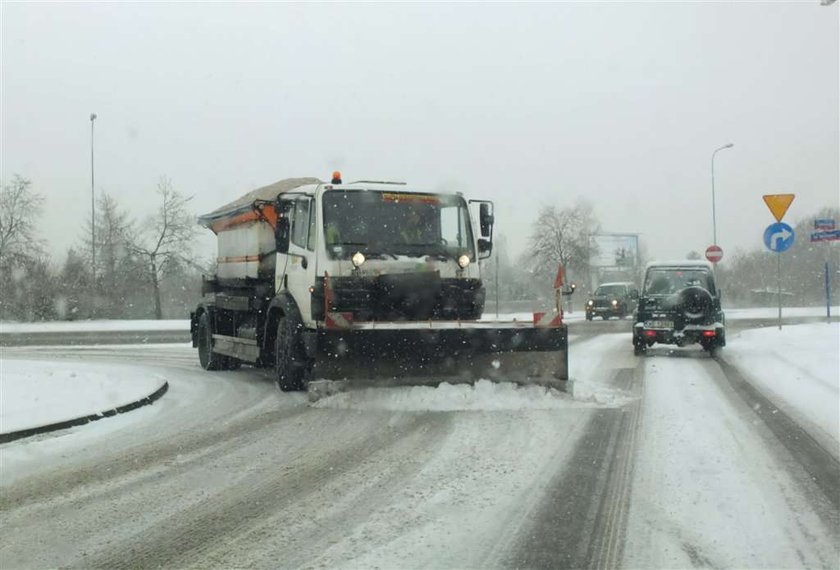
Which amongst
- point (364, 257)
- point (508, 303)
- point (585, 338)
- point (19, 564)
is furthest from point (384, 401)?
point (508, 303)

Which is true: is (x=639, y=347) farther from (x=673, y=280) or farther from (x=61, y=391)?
(x=61, y=391)

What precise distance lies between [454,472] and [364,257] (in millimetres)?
4827

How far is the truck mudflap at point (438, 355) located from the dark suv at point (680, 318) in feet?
23.6

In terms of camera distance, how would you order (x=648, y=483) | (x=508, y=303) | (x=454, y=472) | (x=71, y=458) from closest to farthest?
1. (x=648, y=483)
2. (x=454, y=472)
3. (x=71, y=458)
4. (x=508, y=303)

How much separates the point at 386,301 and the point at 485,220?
6.43ft

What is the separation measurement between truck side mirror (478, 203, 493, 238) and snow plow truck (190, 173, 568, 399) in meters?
0.01

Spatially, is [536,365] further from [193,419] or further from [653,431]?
[193,419]

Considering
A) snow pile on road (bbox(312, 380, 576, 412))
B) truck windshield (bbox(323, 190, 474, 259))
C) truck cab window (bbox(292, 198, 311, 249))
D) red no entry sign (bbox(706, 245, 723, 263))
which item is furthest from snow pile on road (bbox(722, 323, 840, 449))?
red no entry sign (bbox(706, 245, 723, 263))

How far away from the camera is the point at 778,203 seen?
18625 millimetres

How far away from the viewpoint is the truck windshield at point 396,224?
36.9ft

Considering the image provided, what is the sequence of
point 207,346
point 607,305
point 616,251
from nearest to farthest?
1. point 207,346
2. point 607,305
3. point 616,251

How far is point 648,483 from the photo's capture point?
629 centimetres

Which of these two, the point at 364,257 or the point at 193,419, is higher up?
the point at 364,257

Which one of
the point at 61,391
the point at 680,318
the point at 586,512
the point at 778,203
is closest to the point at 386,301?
the point at 61,391
